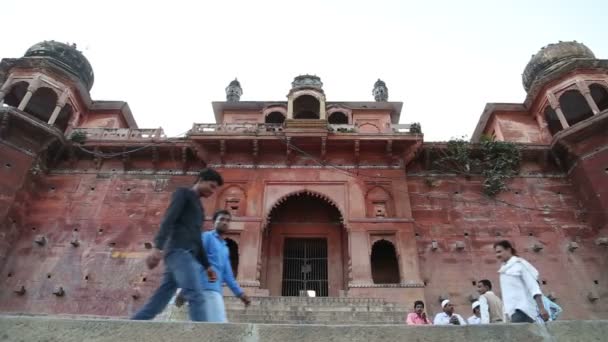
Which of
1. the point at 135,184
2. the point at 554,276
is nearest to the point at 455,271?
the point at 554,276

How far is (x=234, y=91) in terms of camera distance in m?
21.0

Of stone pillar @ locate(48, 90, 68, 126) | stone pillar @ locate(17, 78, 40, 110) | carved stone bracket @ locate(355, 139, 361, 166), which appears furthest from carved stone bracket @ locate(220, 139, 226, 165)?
stone pillar @ locate(17, 78, 40, 110)

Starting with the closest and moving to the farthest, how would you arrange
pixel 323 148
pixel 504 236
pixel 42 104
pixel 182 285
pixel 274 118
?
pixel 182 285 → pixel 504 236 → pixel 323 148 → pixel 42 104 → pixel 274 118

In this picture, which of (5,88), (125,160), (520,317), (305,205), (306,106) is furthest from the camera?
(306,106)

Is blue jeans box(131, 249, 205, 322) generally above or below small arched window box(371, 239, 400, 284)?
below

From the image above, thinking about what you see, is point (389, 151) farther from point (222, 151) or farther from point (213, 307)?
point (213, 307)

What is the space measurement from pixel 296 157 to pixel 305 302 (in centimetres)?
512

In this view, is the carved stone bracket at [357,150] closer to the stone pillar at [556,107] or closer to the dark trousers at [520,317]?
the stone pillar at [556,107]

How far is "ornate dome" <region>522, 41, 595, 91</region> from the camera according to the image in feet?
51.7

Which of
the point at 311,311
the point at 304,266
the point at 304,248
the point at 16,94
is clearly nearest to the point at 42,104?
the point at 16,94

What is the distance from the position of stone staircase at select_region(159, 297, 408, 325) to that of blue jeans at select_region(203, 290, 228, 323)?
5.52m

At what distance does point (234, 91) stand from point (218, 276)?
703 inches

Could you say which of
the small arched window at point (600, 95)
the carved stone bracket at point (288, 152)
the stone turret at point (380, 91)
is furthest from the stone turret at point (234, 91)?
the small arched window at point (600, 95)

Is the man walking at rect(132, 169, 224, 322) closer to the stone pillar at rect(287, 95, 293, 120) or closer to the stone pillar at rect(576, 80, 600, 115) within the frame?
the stone pillar at rect(287, 95, 293, 120)
